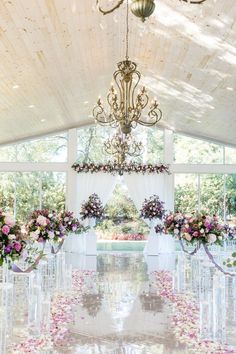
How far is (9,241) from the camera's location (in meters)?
3.66

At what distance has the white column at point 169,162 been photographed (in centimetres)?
1342

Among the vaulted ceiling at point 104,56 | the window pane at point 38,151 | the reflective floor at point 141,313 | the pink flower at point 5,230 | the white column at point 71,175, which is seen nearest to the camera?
the pink flower at point 5,230

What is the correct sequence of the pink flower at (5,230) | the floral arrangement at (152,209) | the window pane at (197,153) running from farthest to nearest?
the window pane at (197,153) → the floral arrangement at (152,209) → the pink flower at (5,230)

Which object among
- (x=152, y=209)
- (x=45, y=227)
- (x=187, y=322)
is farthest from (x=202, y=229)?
(x=152, y=209)

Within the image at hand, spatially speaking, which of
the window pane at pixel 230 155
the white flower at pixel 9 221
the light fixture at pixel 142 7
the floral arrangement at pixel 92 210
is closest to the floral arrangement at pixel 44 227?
the white flower at pixel 9 221

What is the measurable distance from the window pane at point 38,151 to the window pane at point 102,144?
0.62 m

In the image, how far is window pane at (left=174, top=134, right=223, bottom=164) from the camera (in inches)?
540

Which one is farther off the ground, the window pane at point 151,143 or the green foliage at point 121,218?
the window pane at point 151,143

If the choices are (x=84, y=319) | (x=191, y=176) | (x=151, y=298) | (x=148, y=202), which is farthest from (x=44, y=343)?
(x=191, y=176)

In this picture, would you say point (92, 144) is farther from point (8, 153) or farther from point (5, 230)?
point (5, 230)

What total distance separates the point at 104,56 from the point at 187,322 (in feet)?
15.3

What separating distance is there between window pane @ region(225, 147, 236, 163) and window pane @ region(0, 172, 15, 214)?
697 cm

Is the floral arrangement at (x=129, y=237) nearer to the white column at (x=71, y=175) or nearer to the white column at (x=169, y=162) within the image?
the white column at (x=169, y=162)

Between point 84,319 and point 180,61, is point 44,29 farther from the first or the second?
point 84,319
